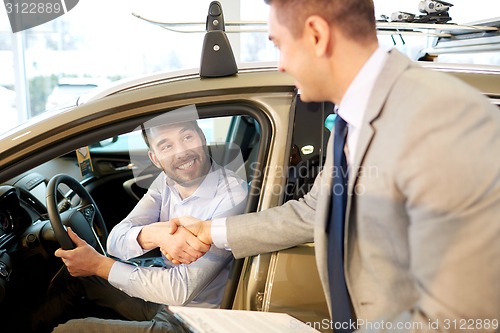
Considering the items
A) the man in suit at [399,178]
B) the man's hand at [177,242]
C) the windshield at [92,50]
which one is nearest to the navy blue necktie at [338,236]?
the man in suit at [399,178]

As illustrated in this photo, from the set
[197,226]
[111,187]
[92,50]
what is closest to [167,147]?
[197,226]

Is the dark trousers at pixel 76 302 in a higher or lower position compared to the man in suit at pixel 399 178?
lower

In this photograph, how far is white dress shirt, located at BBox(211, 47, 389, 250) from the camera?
38.8 inches

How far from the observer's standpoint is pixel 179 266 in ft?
5.22

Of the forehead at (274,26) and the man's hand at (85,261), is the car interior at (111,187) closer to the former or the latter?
the man's hand at (85,261)

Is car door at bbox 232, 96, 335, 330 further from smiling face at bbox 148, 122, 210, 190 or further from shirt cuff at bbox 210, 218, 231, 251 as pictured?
smiling face at bbox 148, 122, 210, 190

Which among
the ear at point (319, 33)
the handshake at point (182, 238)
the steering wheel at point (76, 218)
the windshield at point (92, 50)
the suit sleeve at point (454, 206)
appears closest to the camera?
the suit sleeve at point (454, 206)

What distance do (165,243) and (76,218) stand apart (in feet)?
1.45

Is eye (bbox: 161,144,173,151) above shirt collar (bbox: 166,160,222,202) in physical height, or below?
above

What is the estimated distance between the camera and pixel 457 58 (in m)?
2.09

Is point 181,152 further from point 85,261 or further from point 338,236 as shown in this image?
point 338,236

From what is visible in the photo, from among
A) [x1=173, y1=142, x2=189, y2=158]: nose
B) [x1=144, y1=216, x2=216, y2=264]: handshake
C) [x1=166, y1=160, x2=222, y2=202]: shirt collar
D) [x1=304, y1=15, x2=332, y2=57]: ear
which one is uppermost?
[x1=304, y1=15, x2=332, y2=57]: ear

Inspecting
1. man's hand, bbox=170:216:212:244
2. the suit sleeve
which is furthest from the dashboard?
the suit sleeve

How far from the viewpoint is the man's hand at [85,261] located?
170 centimetres
